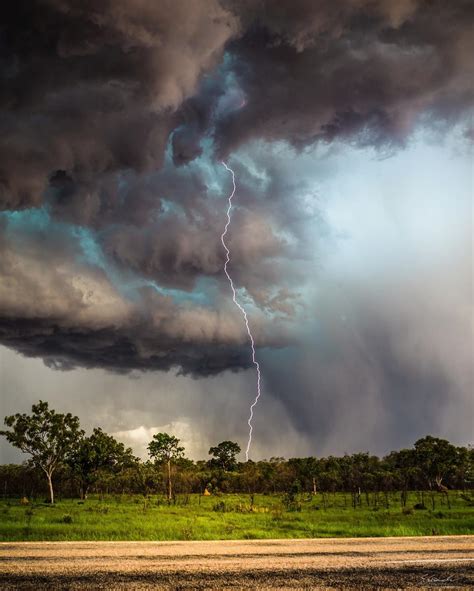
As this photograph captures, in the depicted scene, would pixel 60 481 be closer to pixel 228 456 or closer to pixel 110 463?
Answer: pixel 110 463

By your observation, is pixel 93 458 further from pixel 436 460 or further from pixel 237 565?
pixel 237 565

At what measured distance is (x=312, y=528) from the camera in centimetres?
2806

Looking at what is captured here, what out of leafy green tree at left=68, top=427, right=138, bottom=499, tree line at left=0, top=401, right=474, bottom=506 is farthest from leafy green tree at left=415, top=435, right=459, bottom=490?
leafy green tree at left=68, top=427, right=138, bottom=499

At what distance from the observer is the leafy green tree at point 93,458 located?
72250 millimetres

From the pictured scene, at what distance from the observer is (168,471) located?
7681 cm

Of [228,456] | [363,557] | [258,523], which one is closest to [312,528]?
[258,523]

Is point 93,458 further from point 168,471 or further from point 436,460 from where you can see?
point 436,460

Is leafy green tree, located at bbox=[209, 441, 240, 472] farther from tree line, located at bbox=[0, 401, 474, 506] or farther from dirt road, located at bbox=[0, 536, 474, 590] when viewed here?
dirt road, located at bbox=[0, 536, 474, 590]

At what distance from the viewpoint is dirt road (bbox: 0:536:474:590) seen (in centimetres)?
1168

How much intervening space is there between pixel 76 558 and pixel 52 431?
5784cm

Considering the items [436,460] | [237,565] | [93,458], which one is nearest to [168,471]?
[93,458]

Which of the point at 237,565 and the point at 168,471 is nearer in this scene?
the point at 237,565

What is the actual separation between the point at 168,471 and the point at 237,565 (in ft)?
217

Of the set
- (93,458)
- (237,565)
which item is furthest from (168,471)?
(237,565)
